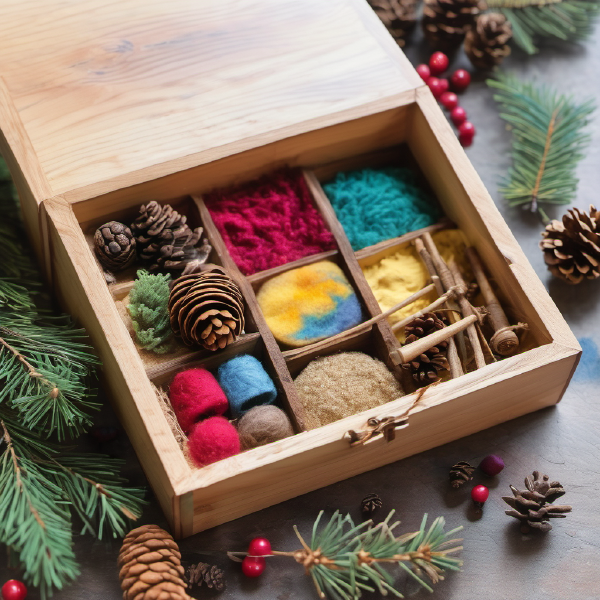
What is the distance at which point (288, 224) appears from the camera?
1686 millimetres

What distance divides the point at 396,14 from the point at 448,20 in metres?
0.12

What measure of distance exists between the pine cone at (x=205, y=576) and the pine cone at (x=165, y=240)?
1.66 feet

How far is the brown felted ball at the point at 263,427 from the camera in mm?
1463

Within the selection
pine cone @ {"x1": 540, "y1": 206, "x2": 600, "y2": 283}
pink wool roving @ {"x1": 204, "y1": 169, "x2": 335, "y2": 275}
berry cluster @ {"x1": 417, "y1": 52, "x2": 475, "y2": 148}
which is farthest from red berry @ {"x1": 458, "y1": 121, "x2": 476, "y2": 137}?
pink wool roving @ {"x1": 204, "y1": 169, "x2": 335, "y2": 275}

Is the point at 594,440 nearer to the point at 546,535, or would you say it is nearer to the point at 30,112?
the point at 546,535

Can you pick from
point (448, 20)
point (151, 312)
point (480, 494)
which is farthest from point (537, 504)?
point (448, 20)

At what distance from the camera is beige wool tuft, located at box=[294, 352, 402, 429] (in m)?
1.54

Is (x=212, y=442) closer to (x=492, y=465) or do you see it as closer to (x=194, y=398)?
(x=194, y=398)

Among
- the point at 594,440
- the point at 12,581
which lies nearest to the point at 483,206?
the point at 594,440

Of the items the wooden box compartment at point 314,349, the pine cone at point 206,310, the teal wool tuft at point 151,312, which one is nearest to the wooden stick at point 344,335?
the wooden box compartment at point 314,349

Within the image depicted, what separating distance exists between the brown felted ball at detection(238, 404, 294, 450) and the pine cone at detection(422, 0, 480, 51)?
103cm

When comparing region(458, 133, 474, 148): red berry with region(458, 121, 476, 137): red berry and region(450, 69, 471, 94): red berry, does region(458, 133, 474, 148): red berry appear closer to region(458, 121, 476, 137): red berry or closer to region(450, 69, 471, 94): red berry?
region(458, 121, 476, 137): red berry

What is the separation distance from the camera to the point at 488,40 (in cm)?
201

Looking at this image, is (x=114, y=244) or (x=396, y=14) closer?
(x=114, y=244)
